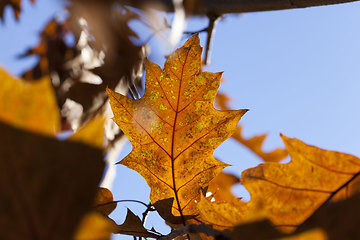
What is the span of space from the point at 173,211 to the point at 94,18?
2.54 ft

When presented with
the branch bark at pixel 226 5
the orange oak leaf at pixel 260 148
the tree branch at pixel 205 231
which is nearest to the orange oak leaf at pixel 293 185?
the tree branch at pixel 205 231

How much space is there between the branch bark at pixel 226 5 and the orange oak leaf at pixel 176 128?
0.58 m

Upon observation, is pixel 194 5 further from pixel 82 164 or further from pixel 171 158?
pixel 82 164

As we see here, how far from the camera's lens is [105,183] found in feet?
3.49

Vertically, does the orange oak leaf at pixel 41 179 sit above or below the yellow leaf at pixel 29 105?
below

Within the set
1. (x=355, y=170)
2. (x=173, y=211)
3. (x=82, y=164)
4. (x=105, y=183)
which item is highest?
(x=355, y=170)

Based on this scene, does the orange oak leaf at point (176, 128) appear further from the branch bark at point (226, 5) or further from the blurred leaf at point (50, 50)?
the blurred leaf at point (50, 50)

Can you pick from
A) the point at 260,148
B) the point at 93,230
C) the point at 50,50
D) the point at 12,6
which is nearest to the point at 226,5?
the point at 260,148

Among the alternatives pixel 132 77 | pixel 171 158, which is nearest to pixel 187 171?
pixel 171 158

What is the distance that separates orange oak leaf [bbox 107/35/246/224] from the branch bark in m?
0.58

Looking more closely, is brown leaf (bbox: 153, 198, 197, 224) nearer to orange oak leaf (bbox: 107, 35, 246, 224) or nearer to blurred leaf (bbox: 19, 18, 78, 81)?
orange oak leaf (bbox: 107, 35, 246, 224)

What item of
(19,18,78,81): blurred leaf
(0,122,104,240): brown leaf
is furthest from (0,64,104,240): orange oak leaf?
(19,18,78,81): blurred leaf

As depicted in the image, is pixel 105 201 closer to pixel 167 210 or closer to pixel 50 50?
pixel 167 210

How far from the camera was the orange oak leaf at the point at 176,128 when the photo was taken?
633 millimetres
